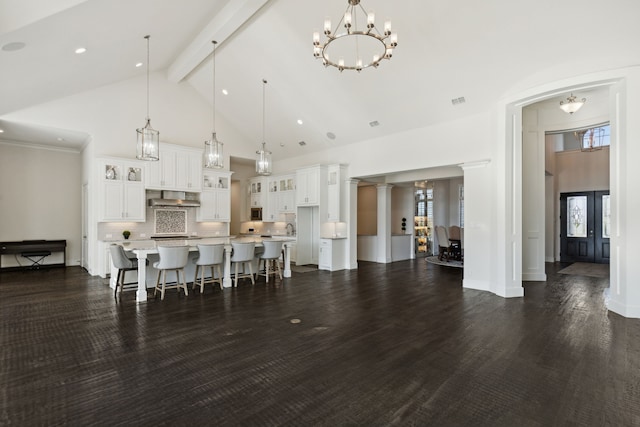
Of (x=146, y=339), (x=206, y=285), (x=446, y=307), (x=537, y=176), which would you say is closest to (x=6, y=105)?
(x=206, y=285)

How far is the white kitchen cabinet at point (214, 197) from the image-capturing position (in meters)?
9.50

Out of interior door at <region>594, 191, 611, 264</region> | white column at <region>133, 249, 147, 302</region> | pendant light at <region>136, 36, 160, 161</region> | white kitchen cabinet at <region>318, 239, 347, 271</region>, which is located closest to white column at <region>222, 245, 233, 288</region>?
white column at <region>133, 249, 147, 302</region>

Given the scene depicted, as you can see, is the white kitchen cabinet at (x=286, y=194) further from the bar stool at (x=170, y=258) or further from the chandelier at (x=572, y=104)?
the chandelier at (x=572, y=104)

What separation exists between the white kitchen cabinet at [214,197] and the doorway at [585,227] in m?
11.0

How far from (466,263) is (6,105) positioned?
9.71m

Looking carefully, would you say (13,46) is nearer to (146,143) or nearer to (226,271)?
(146,143)

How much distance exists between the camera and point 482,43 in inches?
197

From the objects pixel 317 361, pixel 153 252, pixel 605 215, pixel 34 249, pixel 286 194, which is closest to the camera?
pixel 317 361

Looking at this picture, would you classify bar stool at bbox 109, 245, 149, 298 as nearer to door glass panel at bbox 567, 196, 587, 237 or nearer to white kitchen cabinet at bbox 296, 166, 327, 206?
white kitchen cabinet at bbox 296, 166, 327, 206

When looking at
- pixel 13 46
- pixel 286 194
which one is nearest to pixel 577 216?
pixel 286 194

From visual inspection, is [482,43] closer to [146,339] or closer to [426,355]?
[426,355]

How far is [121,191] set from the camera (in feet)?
26.3

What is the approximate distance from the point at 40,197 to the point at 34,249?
146cm

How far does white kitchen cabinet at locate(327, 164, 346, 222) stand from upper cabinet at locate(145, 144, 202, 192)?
3.70m
